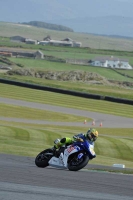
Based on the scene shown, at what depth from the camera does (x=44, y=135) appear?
122ft

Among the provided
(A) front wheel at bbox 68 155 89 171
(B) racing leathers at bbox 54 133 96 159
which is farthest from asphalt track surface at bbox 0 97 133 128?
(A) front wheel at bbox 68 155 89 171

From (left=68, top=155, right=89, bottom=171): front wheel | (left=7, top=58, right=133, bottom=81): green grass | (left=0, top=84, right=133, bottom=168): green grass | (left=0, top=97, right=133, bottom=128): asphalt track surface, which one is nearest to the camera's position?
(left=68, top=155, right=89, bottom=171): front wheel

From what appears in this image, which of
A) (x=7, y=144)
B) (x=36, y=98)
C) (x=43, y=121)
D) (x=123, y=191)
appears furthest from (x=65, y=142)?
(x=36, y=98)

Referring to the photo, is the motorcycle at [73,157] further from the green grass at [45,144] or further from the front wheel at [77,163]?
the green grass at [45,144]

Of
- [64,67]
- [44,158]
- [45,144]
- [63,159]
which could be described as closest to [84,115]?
[45,144]

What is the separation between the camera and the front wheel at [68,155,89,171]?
1555 centimetres

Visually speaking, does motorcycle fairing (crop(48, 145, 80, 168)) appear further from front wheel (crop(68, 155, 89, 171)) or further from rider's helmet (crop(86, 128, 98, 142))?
rider's helmet (crop(86, 128, 98, 142))

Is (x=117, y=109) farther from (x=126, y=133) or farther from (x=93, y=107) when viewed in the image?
(x=126, y=133)

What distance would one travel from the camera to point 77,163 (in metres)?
15.7

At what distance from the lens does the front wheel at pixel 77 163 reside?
51.0 feet

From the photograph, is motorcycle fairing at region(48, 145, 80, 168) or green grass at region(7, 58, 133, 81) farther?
green grass at region(7, 58, 133, 81)

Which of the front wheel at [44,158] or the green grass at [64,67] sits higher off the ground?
the front wheel at [44,158]

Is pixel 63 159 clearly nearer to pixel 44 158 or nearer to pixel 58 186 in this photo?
pixel 44 158

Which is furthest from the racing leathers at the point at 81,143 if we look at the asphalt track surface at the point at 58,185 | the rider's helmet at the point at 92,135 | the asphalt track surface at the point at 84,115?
the asphalt track surface at the point at 84,115
